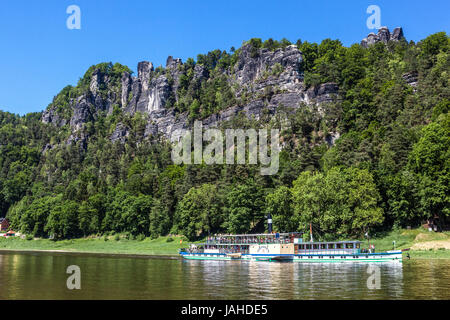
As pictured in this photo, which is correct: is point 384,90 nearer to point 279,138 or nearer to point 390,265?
point 279,138

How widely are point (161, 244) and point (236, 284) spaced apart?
7170 centimetres

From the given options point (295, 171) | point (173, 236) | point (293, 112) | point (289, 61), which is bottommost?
point (173, 236)

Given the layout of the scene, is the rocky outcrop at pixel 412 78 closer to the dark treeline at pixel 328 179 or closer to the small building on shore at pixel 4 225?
the dark treeline at pixel 328 179

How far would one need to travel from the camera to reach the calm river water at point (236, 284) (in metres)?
41.4

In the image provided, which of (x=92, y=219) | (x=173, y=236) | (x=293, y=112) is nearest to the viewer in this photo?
(x=173, y=236)

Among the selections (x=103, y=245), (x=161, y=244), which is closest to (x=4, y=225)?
(x=103, y=245)

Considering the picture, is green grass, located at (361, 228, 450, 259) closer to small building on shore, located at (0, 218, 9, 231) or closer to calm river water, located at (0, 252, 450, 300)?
calm river water, located at (0, 252, 450, 300)

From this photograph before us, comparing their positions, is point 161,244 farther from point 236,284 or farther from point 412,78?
point 412,78

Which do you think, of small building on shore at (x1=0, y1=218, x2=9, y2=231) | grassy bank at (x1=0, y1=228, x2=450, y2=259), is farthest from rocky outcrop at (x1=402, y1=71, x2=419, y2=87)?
small building on shore at (x1=0, y1=218, x2=9, y2=231)

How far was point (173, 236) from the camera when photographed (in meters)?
124

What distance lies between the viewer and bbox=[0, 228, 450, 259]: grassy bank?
77.6 m

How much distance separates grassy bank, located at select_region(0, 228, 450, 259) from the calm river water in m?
13.7
